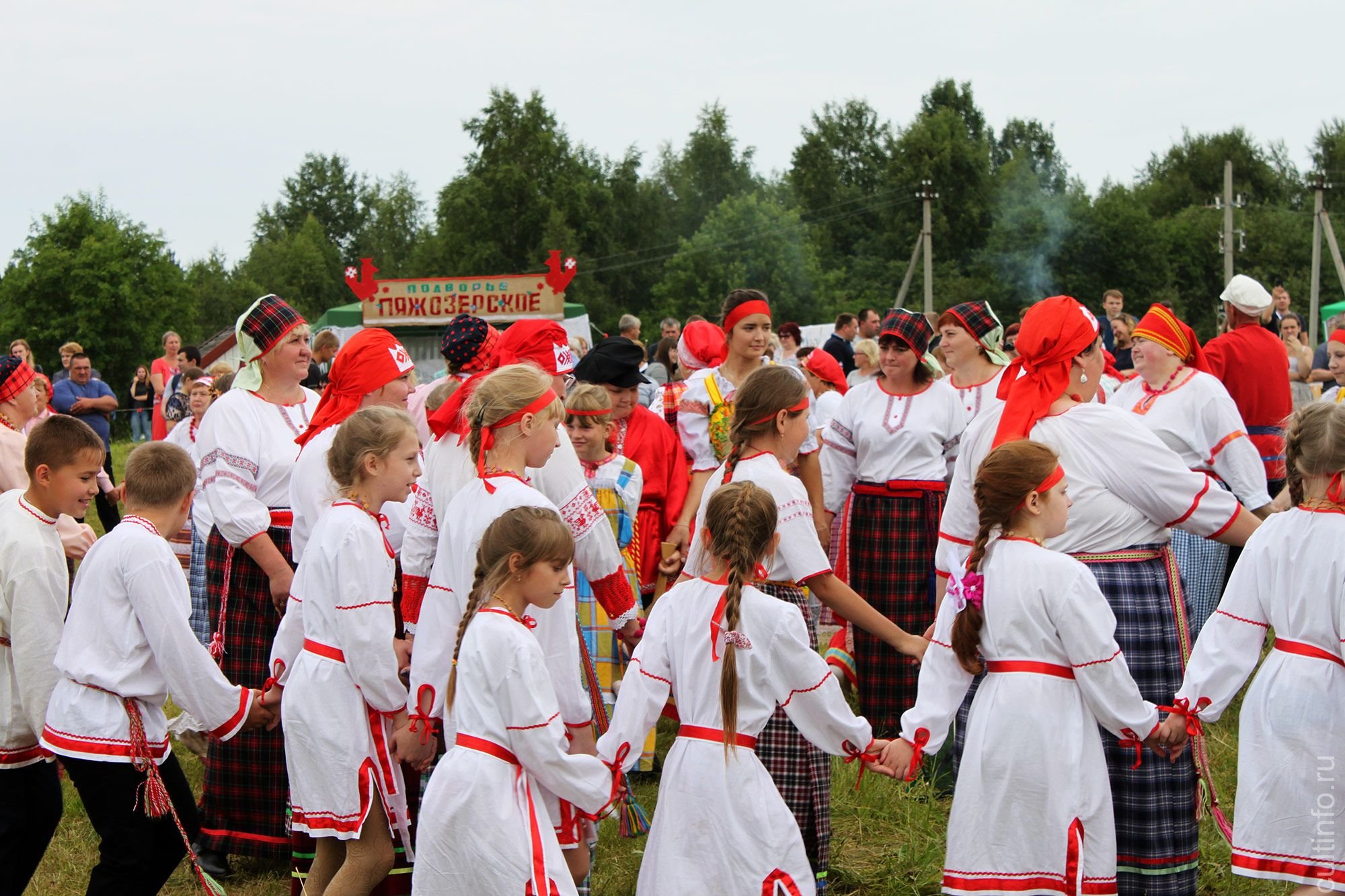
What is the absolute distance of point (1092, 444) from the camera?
389 cm

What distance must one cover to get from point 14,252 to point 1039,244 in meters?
34.8

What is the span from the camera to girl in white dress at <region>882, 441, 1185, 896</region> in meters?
3.33

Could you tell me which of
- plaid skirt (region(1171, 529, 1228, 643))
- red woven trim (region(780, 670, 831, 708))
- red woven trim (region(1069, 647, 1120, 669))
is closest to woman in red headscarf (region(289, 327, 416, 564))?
red woven trim (region(780, 670, 831, 708))

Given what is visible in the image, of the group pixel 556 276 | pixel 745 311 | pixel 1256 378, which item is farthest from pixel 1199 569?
pixel 556 276

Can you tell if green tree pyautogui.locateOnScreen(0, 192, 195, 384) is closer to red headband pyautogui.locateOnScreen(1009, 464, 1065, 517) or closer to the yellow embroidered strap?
the yellow embroidered strap

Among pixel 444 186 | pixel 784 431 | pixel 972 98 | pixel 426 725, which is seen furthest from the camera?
pixel 972 98

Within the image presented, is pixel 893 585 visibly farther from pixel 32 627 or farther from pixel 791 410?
pixel 32 627

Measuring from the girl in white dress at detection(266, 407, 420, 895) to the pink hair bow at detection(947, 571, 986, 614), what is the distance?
64.1 inches

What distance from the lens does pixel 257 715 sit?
4.12 m

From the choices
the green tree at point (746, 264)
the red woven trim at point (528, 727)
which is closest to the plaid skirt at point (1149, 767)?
the red woven trim at point (528, 727)

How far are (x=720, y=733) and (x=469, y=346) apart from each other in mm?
2301

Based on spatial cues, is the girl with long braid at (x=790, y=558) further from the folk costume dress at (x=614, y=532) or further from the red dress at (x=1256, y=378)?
the red dress at (x=1256, y=378)

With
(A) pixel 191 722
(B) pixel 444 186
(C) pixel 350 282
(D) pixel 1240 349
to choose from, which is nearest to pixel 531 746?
(A) pixel 191 722

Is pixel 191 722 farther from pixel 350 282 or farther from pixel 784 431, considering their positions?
pixel 350 282
